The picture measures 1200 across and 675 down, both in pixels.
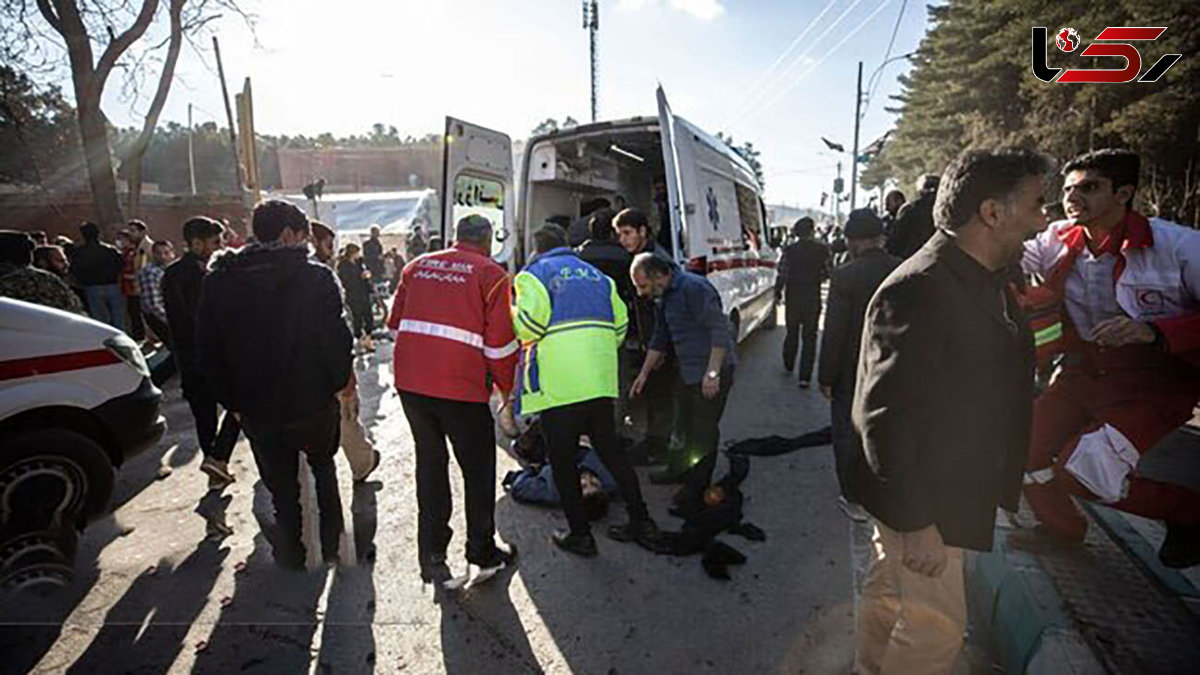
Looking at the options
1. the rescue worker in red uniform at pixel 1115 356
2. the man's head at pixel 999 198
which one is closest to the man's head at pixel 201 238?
the man's head at pixel 999 198

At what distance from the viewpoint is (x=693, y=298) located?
3986 millimetres

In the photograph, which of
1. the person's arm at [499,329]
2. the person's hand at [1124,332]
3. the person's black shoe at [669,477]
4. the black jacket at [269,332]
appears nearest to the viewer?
the person's hand at [1124,332]

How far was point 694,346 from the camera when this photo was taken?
407 centimetres

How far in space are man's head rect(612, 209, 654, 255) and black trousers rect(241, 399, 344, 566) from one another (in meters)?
2.17

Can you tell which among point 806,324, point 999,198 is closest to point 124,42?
point 806,324

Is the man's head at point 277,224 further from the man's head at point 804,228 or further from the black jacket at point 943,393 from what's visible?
the man's head at point 804,228

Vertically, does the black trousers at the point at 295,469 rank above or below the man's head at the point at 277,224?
below

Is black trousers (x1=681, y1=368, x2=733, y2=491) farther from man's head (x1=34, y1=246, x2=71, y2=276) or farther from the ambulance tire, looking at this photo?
man's head (x1=34, y1=246, x2=71, y2=276)

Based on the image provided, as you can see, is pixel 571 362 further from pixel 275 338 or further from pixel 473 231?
pixel 275 338

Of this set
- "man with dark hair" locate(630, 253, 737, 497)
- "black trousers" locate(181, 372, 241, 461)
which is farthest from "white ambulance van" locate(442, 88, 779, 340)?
"black trousers" locate(181, 372, 241, 461)

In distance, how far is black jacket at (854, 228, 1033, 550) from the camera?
5.64 feet

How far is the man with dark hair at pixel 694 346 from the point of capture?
3904 mm

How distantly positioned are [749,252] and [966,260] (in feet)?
20.9

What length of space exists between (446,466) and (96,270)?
8.10 meters
